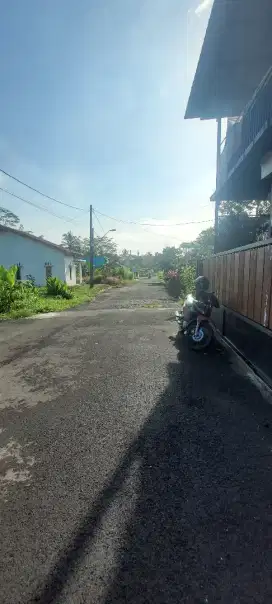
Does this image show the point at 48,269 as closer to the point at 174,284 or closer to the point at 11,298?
the point at 174,284

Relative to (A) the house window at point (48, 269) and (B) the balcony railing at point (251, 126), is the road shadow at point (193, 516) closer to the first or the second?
(B) the balcony railing at point (251, 126)

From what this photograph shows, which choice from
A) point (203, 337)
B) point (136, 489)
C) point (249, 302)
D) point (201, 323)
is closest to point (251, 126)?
point (249, 302)

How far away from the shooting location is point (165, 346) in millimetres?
6449

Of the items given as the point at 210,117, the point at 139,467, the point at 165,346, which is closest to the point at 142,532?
the point at 139,467

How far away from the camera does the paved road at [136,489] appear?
1499mm

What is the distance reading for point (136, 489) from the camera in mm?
2154

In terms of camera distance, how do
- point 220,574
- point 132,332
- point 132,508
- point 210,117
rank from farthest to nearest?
point 210,117, point 132,332, point 132,508, point 220,574

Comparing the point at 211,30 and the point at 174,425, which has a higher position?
the point at 211,30

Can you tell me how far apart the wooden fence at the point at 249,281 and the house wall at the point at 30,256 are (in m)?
21.5

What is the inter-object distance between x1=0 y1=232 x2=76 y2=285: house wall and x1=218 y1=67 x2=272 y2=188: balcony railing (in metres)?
20.3

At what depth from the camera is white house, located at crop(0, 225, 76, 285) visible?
80.6ft

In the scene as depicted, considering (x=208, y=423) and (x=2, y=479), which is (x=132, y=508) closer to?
(x=2, y=479)

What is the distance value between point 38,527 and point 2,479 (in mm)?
672

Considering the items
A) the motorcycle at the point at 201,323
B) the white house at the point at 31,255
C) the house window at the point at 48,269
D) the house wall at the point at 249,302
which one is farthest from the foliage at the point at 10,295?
the house window at the point at 48,269
